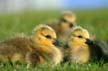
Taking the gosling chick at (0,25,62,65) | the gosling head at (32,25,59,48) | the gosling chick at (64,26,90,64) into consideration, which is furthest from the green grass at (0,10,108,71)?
the gosling head at (32,25,59,48)

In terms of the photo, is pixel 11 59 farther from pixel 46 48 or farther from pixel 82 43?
pixel 82 43

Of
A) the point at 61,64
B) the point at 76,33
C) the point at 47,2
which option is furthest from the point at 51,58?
the point at 47,2

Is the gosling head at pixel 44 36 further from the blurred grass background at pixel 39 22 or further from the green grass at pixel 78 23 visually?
the blurred grass background at pixel 39 22

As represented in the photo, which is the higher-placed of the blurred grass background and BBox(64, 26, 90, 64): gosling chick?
BBox(64, 26, 90, 64): gosling chick

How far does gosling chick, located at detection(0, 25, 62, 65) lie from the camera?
647 cm

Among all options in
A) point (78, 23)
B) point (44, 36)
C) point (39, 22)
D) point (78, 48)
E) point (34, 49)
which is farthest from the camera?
point (39, 22)

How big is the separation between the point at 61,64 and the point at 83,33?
62 cm

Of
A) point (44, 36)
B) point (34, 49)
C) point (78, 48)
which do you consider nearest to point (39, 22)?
point (78, 48)

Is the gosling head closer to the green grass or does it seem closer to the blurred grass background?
the green grass

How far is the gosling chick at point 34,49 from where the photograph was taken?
6.47 m

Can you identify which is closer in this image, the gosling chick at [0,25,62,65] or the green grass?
the green grass

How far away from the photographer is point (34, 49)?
664cm

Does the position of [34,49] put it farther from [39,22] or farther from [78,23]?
[39,22]

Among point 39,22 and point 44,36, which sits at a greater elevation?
point 44,36
